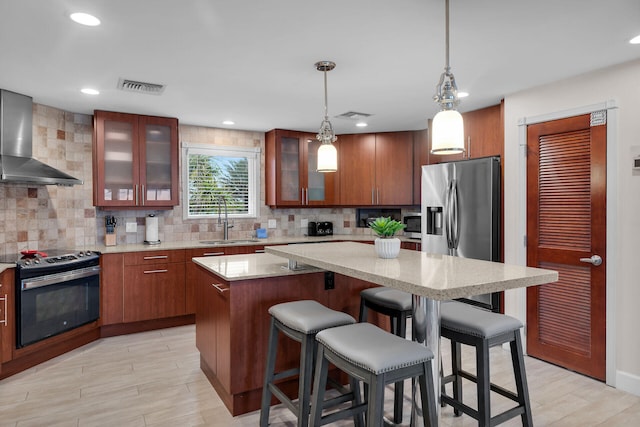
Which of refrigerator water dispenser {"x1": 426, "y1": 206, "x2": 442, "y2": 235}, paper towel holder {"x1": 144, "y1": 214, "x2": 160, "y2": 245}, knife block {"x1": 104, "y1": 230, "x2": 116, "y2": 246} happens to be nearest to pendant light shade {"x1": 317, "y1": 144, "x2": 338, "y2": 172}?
refrigerator water dispenser {"x1": 426, "y1": 206, "x2": 442, "y2": 235}

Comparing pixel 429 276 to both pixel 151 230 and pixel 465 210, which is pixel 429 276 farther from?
pixel 151 230

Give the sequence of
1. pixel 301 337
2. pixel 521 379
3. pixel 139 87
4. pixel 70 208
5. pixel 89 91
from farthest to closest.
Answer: pixel 70 208 < pixel 89 91 < pixel 139 87 < pixel 301 337 < pixel 521 379

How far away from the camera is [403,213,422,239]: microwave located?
528 cm

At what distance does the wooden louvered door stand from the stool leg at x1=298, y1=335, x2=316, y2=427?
7.43 ft

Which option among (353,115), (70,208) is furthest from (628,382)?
(70,208)

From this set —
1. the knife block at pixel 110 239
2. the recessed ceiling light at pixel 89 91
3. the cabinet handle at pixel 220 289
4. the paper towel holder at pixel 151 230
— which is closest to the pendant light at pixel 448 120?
the cabinet handle at pixel 220 289

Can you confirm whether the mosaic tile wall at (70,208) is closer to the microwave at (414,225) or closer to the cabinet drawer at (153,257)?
the cabinet drawer at (153,257)

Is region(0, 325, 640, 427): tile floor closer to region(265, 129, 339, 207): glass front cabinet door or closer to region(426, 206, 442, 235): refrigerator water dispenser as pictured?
region(426, 206, 442, 235): refrigerator water dispenser

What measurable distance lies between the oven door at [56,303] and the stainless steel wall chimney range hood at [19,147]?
83cm

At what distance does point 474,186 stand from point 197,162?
3263 millimetres

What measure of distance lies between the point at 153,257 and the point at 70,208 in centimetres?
105

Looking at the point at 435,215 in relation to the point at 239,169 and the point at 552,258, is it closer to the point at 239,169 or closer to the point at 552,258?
the point at 552,258

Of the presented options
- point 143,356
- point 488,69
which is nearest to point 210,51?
point 488,69

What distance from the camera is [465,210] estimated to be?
3877 mm
